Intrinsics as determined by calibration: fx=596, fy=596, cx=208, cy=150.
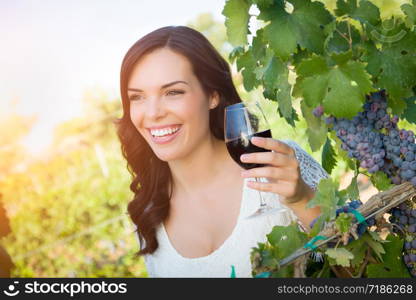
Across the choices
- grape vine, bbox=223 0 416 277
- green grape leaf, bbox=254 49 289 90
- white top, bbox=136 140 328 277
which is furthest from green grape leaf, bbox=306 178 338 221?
white top, bbox=136 140 328 277

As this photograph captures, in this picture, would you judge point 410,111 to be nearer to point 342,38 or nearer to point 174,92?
point 342,38

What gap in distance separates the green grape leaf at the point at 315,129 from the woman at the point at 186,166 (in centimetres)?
63

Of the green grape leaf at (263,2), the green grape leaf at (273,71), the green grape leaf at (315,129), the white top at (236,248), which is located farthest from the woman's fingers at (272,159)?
the white top at (236,248)

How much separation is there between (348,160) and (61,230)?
449 cm

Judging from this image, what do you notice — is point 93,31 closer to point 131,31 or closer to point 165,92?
point 131,31

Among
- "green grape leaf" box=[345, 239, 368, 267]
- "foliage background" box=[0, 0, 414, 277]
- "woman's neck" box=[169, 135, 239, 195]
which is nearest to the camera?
"green grape leaf" box=[345, 239, 368, 267]

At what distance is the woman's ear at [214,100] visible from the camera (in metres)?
2.58

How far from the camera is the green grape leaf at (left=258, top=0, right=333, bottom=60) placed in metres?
1.34

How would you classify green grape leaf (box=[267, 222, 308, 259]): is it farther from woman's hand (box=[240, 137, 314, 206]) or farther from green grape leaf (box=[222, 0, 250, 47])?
green grape leaf (box=[222, 0, 250, 47])

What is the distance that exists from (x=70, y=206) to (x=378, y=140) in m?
4.74

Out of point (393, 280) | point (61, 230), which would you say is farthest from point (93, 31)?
point (393, 280)

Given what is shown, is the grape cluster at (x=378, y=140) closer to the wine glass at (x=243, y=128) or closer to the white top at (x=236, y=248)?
the wine glass at (x=243, y=128)

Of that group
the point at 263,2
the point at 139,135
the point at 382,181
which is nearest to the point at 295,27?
the point at 263,2

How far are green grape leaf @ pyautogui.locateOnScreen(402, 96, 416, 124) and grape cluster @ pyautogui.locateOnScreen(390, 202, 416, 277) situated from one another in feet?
0.66
